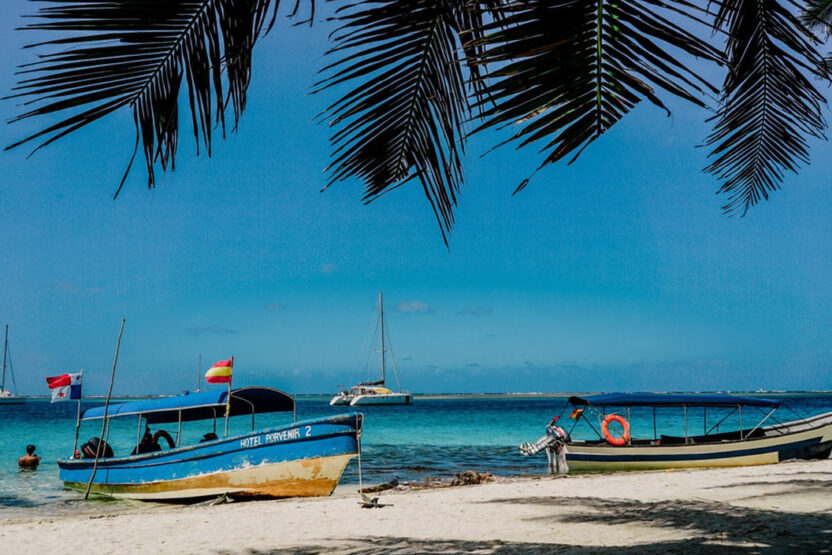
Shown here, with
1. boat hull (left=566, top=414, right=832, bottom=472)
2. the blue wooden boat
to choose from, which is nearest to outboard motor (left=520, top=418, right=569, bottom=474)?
boat hull (left=566, top=414, right=832, bottom=472)

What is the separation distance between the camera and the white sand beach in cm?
683

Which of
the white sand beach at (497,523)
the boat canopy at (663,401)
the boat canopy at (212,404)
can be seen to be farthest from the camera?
the boat canopy at (663,401)

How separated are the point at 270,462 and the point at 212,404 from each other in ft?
5.53

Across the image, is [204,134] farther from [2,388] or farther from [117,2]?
[2,388]

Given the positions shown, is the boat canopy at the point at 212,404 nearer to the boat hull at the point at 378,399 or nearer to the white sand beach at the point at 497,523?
the white sand beach at the point at 497,523

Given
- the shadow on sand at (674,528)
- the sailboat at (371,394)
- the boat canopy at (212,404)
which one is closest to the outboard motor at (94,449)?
the boat canopy at (212,404)

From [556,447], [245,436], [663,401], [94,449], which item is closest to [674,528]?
[245,436]

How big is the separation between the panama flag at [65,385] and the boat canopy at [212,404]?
1.11 meters

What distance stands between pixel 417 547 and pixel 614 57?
672cm

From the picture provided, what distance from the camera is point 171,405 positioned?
44.7ft

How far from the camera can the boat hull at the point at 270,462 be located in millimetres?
12453

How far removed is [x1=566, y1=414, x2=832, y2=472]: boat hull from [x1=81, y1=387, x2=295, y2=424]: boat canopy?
7604mm

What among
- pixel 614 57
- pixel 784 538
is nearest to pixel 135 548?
pixel 784 538

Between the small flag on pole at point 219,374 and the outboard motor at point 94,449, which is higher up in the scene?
the small flag on pole at point 219,374
